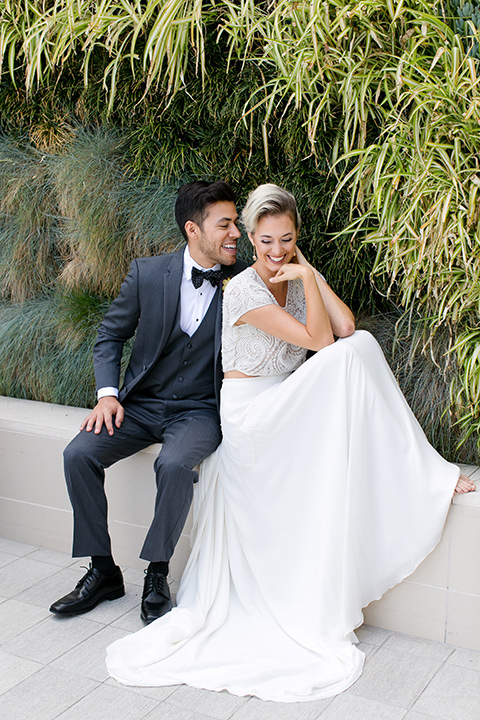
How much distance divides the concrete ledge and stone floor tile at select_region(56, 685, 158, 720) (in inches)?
27.9

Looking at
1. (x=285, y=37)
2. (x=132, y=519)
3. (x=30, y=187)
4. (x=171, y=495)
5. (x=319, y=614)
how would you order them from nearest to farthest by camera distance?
(x=319, y=614)
(x=171, y=495)
(x=285, y=37)
(x=132, y=519)
(x=30, y=187)

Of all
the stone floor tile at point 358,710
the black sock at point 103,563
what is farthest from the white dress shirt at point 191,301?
the stone floor tile at point 358,710

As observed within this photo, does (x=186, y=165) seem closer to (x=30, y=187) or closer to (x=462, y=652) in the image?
(x=30, y=187)

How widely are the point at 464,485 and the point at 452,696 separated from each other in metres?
0.61

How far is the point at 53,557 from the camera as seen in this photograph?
3.01 m

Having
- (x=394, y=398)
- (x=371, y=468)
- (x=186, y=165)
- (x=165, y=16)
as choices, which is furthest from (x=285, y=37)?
(x=371, y=468)

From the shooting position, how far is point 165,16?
107 inches

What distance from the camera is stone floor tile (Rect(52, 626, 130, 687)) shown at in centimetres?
221

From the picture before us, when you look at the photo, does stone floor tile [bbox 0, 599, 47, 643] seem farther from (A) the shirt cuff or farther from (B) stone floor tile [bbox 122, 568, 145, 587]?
(A) the shirt cuff

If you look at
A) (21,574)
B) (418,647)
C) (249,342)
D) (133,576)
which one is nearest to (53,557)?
(21,574)

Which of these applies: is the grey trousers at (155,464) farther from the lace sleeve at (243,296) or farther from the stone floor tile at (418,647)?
the stone floor tile at (418,647)

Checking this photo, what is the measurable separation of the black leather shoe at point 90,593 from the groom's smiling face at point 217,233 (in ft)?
3.93

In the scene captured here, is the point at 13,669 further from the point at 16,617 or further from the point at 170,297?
the point at 170,297

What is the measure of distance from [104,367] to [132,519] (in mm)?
597
